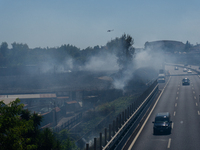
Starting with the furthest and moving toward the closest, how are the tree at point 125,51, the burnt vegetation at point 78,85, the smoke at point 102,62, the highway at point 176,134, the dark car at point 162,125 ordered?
the smoke at point 102,62 → the tree at point 125,51 → the burnt vegetation at point 78,85 → the dark car at point 162,125 → the highway at point 176,134

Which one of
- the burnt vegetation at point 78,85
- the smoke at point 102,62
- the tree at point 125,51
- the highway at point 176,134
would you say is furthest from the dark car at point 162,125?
the smoke at point 102,62

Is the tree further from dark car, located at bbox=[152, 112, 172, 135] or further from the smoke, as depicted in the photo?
dark car, located at bbox=[152, 112, 172, 135]

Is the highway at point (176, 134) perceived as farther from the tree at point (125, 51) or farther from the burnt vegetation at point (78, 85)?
the tree at point (125, 51)

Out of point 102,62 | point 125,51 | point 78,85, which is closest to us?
point 125,51

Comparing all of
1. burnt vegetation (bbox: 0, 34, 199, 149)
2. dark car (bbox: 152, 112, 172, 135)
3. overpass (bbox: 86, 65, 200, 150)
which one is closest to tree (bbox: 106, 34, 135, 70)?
burnt vegetation (bbox: 0, 34, 199, 149)

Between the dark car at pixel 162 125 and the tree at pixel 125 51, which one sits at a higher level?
the tree at pixel 125 51

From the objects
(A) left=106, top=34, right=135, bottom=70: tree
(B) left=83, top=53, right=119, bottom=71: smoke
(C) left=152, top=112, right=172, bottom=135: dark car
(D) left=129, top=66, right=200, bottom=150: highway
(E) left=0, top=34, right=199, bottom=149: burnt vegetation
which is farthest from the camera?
(B) left=83, top=53, right=119, bottom=71: smoke

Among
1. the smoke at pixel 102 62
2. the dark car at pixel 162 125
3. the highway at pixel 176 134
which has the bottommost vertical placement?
the highway at pixel 176 134

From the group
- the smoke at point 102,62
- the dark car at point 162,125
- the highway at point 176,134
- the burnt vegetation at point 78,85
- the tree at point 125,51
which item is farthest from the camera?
the smoke at point 102,62

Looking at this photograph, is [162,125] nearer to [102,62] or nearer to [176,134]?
[176,134]

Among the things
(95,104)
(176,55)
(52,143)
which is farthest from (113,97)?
(176,55)

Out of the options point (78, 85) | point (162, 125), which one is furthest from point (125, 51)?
point (162, 125)

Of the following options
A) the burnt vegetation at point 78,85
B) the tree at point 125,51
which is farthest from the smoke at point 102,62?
the tree at point 125,51

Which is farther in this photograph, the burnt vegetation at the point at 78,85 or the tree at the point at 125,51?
the tree at the point at 125,51
